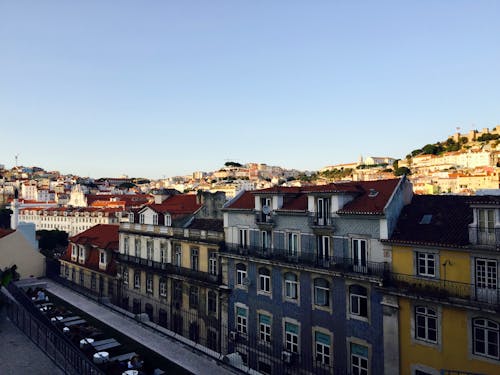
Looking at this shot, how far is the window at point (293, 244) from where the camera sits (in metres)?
25.1

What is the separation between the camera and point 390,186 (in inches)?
901

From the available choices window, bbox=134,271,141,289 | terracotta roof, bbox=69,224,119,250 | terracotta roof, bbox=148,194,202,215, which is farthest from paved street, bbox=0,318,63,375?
terracotta roof, bbox=69,224,119,250

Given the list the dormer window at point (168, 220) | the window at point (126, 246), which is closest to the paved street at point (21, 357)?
the dormer window at point (168, 220)

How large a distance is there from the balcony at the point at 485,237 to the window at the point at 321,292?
8.17 metres

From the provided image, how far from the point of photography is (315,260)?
23672 mm

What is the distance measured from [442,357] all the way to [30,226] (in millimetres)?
47116

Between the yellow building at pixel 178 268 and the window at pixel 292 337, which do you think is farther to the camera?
the yellow building at pixel 178 268

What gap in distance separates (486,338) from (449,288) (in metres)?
2.40

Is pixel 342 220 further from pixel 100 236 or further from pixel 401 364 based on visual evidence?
pixel 100 236

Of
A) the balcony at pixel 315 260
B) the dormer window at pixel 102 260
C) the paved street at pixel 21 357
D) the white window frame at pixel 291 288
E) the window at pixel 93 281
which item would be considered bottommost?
the window at pixel 93 281

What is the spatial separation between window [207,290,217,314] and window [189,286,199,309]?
1.28 m

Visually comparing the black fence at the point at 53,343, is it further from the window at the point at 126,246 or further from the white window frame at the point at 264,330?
the window at the point at 126,246

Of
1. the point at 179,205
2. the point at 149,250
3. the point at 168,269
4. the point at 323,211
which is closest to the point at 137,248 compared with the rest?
the point at 149,250

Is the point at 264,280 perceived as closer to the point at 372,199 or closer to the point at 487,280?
the point at 372,199
